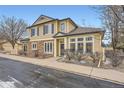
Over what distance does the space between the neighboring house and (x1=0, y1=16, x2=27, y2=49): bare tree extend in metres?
13.4

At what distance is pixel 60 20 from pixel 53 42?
10.3 ft

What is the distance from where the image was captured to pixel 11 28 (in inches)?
1699

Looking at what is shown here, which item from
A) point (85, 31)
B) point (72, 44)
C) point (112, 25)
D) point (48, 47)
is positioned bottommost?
point (48, 47)

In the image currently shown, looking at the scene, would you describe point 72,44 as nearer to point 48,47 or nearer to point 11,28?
point 48,47

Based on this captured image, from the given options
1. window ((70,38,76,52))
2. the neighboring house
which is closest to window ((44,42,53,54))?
the neighboring house

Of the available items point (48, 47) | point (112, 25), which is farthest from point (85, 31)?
point (48, 47)

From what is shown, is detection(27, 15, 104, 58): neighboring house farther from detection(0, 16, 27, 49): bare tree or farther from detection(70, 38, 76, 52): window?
detection(0, 16, 27, 49): bare tree

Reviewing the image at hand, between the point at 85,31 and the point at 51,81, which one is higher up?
the point at 85,31

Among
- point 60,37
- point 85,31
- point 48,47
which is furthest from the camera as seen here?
point 48,47

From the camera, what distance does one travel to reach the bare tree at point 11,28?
139 ft

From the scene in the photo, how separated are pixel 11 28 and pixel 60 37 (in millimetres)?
21936

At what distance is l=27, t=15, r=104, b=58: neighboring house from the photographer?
21019mm
